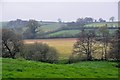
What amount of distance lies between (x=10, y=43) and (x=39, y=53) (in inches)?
228

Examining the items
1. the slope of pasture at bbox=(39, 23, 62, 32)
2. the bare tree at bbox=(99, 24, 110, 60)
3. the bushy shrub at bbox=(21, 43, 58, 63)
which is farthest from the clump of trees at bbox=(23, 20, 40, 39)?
the bare tree at bbox=(99, 24, 110, 60)

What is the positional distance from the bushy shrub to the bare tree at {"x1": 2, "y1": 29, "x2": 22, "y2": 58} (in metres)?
1.53

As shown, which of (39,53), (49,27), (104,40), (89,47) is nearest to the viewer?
(39,53)

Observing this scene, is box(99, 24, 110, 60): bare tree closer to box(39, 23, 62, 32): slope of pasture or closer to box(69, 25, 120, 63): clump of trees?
box(69, 25, 120, 63): clump of trees

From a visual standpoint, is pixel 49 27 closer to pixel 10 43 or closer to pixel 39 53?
pixel 39 53

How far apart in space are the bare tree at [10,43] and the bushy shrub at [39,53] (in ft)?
5.02

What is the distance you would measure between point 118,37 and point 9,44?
20.1 m

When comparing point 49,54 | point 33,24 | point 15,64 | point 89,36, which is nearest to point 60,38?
point 33,24

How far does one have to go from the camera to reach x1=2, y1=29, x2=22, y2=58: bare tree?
4619 centimetres

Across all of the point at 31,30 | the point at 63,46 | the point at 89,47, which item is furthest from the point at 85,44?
the point at 31,30

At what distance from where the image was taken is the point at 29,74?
1385 cm

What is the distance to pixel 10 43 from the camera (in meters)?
47.0

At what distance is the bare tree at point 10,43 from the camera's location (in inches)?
1818

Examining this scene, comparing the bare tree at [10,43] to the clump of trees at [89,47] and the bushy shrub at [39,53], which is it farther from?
the clump of trees at [89,47]
